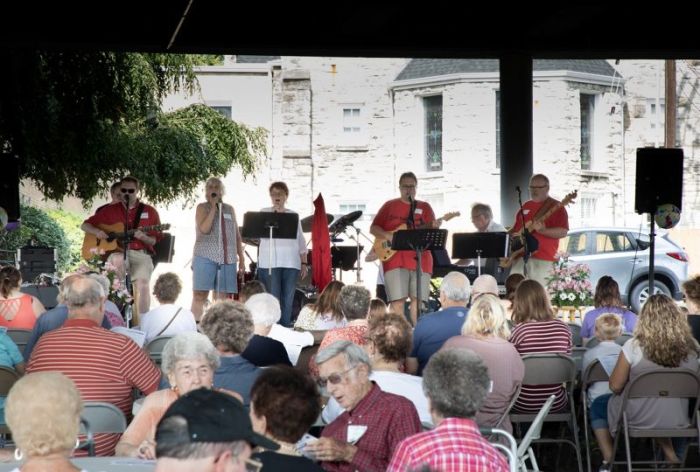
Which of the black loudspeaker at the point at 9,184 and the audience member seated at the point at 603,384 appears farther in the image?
the black loudspeaker at the point at 9,184

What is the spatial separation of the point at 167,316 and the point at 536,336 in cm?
248

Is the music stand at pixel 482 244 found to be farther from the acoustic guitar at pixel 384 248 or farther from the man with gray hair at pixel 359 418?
the man with gray hair at pixel 359 418

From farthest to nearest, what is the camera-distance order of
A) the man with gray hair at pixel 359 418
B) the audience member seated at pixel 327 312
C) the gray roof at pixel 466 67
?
the gray roof at pixel 466 67 < the audience member seated at pixel 327 312 < the man with gray hair at pixel 359 418

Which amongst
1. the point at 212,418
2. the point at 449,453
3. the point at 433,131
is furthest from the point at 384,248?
the point at 433,131

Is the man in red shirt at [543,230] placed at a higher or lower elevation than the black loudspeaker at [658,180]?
lower

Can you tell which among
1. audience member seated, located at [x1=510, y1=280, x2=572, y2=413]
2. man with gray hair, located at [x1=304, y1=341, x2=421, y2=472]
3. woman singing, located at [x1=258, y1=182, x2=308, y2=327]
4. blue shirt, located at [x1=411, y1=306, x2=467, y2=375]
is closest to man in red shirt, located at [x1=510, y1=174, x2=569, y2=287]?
woman singing, located at [x1=258, y1=182, x2=308, y2=327]

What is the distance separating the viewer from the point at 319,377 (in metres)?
6.13

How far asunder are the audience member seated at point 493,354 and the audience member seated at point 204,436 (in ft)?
12.5

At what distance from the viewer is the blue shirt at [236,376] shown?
5.38 metres

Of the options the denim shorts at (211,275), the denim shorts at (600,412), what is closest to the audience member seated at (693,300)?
the denim shorts at (600,412)

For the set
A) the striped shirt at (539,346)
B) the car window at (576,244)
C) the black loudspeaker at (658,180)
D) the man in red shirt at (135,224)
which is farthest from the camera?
the car window at (576,244)

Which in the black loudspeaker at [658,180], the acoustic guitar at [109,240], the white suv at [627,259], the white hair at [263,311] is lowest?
the white suv at [627,259]

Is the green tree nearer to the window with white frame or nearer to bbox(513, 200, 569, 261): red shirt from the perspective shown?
bbox(513, 200, 569, 261): red shirt

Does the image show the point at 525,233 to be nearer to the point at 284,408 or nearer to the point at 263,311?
the point at 263,311
